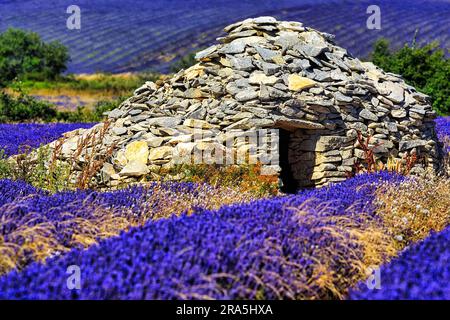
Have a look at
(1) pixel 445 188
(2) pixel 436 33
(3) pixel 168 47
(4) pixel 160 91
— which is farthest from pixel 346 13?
A: (1) pixel 445 188

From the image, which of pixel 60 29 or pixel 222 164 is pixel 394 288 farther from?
pixel 60 29

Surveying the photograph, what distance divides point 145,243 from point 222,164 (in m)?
4.23

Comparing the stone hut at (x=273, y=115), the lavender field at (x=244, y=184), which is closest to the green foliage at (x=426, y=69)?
the lavender field at (x=244, y=184)

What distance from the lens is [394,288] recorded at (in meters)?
2.92

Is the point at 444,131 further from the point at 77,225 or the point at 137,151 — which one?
the point at 77,225

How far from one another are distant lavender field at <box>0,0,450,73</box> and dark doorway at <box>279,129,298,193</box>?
58.8ft

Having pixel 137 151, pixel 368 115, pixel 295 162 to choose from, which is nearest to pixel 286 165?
pixel 295 162

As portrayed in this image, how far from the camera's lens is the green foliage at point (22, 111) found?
1522cm

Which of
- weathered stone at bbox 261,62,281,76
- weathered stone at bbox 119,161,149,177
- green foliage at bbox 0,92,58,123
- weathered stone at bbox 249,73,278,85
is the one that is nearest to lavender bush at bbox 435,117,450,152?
weathered stone at bbox 261,62,281,76

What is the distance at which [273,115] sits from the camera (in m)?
7.59

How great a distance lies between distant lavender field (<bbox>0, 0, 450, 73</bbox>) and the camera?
28297 mm

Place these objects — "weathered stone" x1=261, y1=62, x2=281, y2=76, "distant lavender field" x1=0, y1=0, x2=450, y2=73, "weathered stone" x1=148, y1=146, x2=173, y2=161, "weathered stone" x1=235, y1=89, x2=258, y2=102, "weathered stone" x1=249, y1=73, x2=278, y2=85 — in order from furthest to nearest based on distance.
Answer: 1. "distant lavender field" x1=0, y1=0, x2=450, y2=73
2. "weathered stone" x1=261, y1=62, x2=281, y2=76
3. "weathered stone" x1=249, y1=73, x2=278, y2=85
4. "weathered stone" x1=235, y1=89, x2=258, y2=102
5. "weathered stone" x1=148, y1=146, x2=173, y2=161

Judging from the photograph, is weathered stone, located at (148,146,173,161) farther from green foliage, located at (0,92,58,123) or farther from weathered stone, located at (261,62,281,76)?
green foliage, located at (0,92,58,123)

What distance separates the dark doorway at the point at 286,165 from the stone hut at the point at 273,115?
0.02 m
